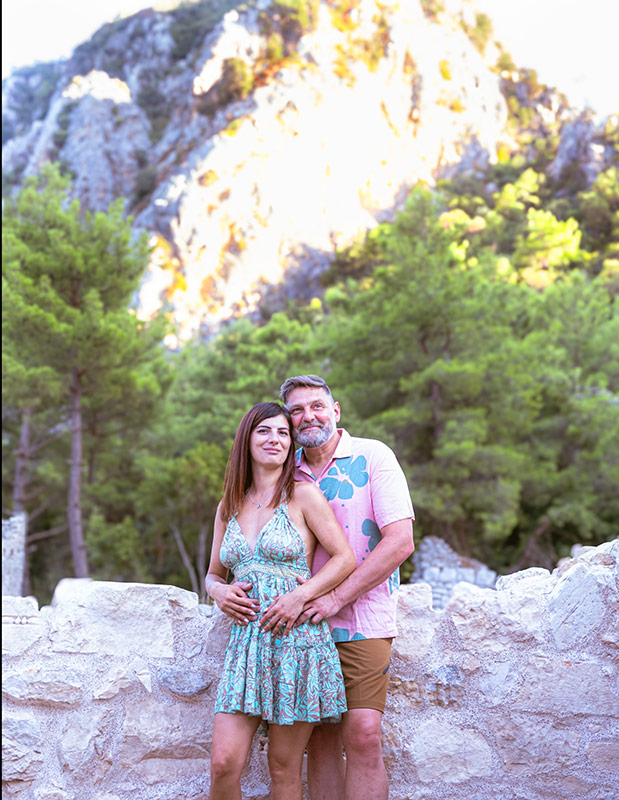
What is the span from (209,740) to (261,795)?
0.22 metres

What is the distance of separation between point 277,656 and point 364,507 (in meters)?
0.46

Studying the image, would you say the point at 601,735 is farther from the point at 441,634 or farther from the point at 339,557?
the point at 339,557

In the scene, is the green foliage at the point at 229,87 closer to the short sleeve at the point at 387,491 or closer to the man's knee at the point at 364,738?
the short sleeve at the point at 387,491

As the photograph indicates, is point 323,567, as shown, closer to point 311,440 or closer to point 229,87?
point 311,440

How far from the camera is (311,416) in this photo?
1.81 meters

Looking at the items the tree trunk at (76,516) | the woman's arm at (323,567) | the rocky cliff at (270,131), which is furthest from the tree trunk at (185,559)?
the rocky cliff at (270,131)

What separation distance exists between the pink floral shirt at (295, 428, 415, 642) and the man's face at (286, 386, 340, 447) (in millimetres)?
68

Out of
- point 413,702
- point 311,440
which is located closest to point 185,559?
point 413,702

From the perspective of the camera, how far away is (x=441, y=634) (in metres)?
1.86

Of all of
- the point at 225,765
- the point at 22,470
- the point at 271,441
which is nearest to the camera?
the point at 225,765

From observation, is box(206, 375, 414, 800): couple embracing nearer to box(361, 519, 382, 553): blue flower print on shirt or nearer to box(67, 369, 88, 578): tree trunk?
box(361, 519, 382, 553): blue flower print on shirt

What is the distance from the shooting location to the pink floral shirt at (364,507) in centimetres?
166

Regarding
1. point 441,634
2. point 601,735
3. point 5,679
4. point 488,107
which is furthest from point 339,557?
point 488,107

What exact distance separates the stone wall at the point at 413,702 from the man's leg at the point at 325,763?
182 millimetres
